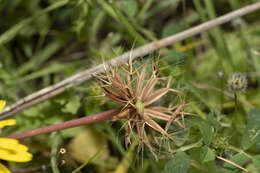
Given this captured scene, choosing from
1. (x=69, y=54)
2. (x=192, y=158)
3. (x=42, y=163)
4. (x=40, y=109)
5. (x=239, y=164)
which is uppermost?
(x=69, y=54)

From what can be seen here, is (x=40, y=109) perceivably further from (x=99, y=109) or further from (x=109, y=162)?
(x=109, y=162)

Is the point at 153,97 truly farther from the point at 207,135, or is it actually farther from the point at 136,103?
the point at 207,135

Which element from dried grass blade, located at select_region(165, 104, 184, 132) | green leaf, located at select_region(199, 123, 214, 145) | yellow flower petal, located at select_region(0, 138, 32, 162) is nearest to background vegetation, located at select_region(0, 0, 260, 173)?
green leaf, located at select_region(199, 123, 214, 145)

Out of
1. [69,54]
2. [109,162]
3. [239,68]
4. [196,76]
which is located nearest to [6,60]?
[69,54]

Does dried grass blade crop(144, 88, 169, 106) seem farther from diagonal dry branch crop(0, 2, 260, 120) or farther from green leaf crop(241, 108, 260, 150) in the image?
green leaf crop(241, 108, 260, 150)

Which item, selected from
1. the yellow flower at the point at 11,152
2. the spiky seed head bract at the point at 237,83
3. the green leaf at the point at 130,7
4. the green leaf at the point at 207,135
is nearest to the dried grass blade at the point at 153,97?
the green leaf at the point at 207,135

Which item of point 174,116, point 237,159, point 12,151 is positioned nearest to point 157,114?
point 174,116

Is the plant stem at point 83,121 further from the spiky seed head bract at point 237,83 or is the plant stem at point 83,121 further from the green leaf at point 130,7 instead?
the green leaf at point 130,7

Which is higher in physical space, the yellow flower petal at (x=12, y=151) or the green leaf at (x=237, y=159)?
the yellow flower petal at (x=12, y=151)
